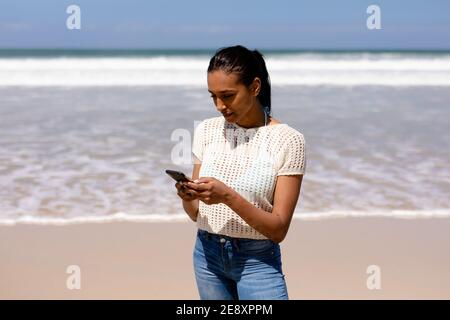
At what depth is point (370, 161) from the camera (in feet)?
25.3

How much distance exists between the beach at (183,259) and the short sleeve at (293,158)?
221cm

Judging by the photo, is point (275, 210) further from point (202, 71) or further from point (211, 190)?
point (202, 71)

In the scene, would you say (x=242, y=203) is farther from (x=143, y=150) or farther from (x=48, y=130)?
(x=48, y=130)

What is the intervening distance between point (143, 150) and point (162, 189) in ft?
6.23

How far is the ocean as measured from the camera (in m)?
6.02

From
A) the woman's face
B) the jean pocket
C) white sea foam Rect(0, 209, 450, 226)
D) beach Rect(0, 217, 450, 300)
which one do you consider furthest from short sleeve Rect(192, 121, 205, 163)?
white sea foam Rect(0, 209, 450, 226)

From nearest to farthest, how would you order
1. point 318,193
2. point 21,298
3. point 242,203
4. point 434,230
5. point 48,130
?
point 242,203 < point 21,298 < point 434,230 < point 318,193 < point 48,130

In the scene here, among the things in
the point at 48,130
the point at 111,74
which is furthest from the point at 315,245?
the point at 111,74

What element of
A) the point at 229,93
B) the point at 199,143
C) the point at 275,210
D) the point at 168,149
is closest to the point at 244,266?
the point at 275,210

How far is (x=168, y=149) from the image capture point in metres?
8.34

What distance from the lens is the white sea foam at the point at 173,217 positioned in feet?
18.2

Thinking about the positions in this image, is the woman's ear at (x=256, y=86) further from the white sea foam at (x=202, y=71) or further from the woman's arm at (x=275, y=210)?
the white sea foam at (x=202, y=71)

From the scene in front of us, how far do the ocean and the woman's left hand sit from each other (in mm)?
3539

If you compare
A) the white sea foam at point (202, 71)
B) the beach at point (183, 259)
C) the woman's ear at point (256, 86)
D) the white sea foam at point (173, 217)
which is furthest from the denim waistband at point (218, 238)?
the white sea foam at point (202, 71)
